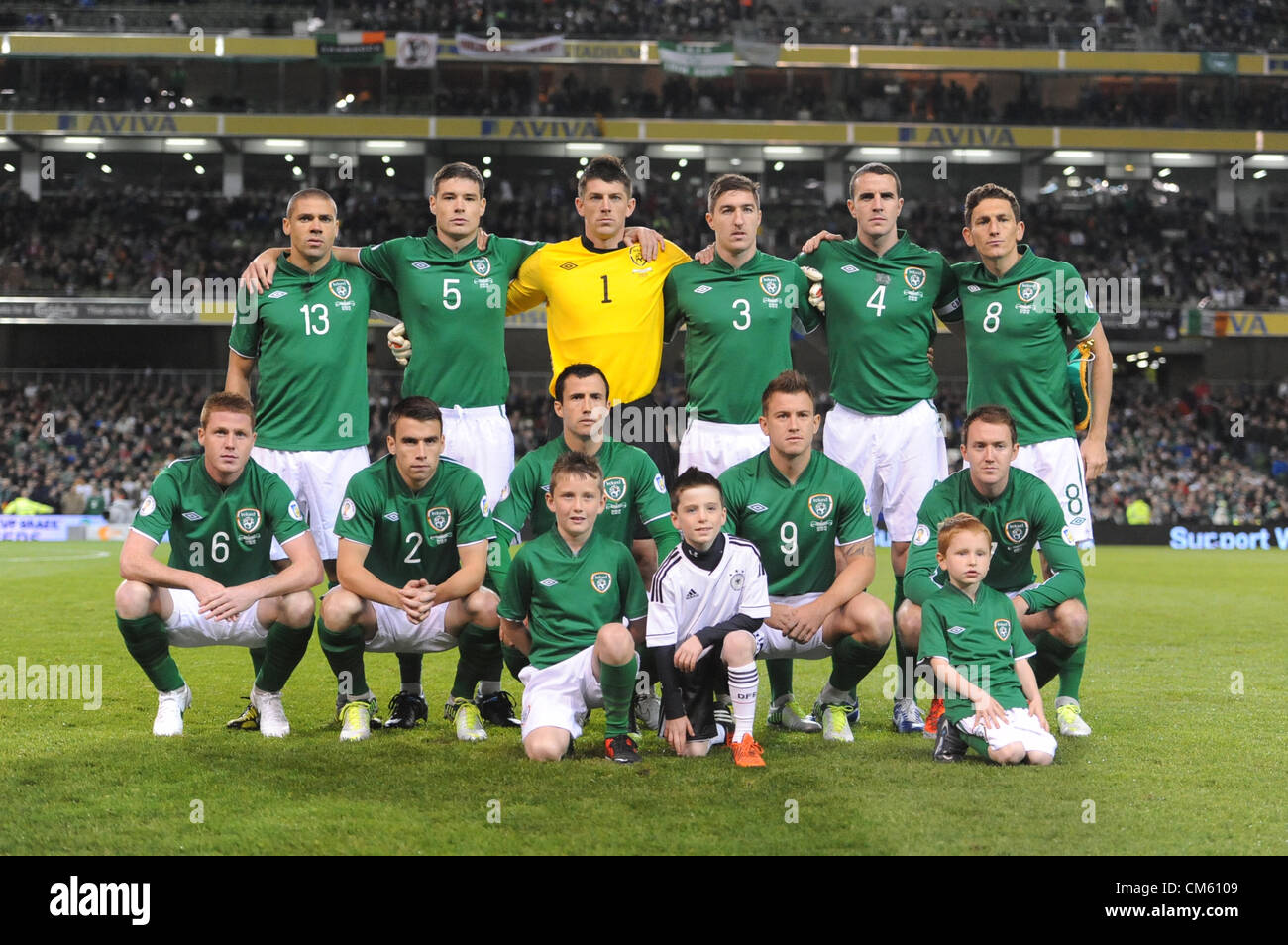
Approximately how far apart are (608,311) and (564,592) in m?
1.55

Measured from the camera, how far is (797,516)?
5629 mm

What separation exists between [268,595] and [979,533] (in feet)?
10.2

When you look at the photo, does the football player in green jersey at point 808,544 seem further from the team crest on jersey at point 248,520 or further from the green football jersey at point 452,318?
the team crest on jersey at point 248,520

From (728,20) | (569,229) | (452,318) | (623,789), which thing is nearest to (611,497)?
(452,318)

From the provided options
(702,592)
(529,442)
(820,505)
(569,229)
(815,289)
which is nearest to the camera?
(702,592)

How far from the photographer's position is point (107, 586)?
14172 mm

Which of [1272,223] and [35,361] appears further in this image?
[1272,223]

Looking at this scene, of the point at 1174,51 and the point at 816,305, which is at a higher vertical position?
the point at 1174,51

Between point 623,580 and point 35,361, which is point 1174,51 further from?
point 623,580

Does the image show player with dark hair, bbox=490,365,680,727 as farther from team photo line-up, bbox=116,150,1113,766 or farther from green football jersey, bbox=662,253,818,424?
green football jersey, bbox=662,253,818,424

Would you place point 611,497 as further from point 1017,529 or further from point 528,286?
point 1017,529

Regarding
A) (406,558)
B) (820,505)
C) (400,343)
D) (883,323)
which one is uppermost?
(883,323)

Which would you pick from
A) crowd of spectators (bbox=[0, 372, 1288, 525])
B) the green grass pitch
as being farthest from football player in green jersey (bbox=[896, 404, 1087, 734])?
crowd of spectators (bbox=[0, 372, 1288, 525])
